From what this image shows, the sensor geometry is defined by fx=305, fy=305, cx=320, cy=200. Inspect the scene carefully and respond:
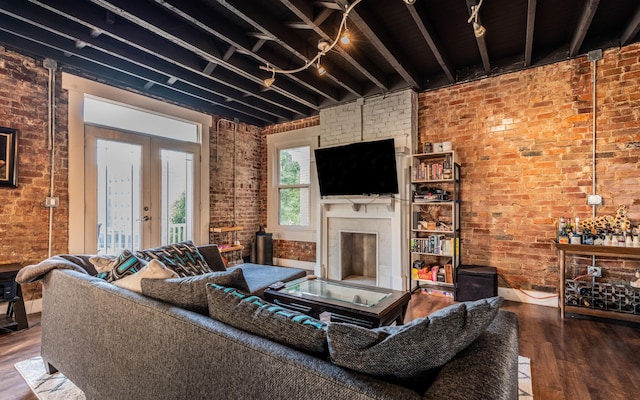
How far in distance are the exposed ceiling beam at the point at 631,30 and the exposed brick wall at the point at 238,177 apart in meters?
5.16

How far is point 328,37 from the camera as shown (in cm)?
273

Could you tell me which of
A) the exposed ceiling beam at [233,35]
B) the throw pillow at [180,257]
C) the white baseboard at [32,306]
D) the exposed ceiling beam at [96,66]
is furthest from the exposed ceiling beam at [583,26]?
the white baseboard at [32,306]

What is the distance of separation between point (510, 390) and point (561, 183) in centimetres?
347

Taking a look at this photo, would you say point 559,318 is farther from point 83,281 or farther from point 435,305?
point 83,281

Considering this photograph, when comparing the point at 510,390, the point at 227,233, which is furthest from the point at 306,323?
the point at 227,233

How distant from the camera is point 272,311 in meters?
1.16

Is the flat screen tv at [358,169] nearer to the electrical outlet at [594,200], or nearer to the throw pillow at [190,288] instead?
the electrical outlet at [594,200]

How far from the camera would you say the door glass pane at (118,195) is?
3.83 metres

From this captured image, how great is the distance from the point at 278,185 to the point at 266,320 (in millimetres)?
4741

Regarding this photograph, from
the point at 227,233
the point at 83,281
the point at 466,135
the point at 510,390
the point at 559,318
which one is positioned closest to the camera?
the point at 510,390

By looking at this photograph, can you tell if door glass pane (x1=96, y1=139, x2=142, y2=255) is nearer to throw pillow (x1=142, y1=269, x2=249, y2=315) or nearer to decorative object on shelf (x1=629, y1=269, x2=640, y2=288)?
throw pillow (x1=142, y1=269, x2=249, y2=315)

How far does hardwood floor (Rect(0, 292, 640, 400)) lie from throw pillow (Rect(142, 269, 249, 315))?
123 cm

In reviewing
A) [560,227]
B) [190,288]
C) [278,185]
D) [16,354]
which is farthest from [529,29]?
[16,354]

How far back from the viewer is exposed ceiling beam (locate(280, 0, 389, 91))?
7.91ft
